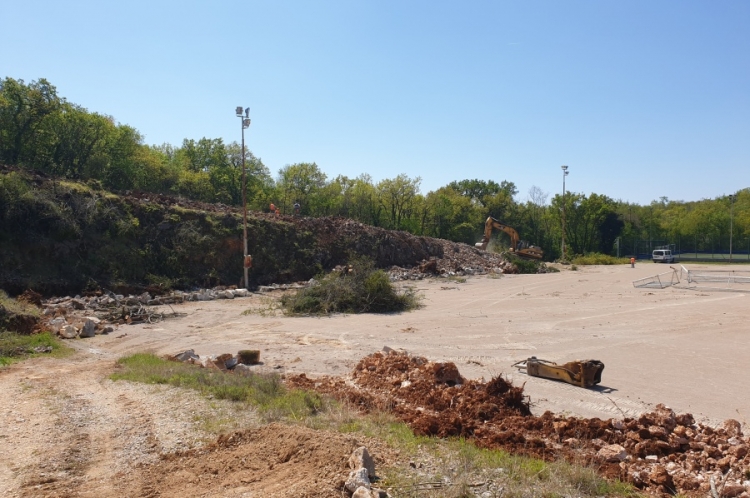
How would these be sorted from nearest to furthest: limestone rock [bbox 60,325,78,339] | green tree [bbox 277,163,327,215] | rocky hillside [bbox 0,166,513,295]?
1. limestone rock [bbox 60,325,78,339]
2. rocky hillside [bbox 0,166,513,295]
3. green tree [bbox 277,163,327,215]

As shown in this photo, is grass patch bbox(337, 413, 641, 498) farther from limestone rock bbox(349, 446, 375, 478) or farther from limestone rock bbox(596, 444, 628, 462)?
limestone rock bbox(596, 444, 628, 462)

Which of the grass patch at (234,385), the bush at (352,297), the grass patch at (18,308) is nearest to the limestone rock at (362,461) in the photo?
the grass patch at (234,385)

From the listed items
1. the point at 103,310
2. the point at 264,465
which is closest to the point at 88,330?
the point at 103,310

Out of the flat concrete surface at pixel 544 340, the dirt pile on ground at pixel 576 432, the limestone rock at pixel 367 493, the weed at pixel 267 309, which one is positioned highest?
the limestone rock at pixel 367 493

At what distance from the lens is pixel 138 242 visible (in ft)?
93.2

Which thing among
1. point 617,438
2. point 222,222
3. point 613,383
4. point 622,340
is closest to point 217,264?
point 222,222

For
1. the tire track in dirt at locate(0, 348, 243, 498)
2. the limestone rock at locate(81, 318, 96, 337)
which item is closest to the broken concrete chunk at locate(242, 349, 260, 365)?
the tire track in dirt at locate(0, 348, 243, 498)

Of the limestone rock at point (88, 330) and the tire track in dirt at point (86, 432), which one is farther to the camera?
the limestone rock at point (88, 330)

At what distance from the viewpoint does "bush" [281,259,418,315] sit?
21.6m

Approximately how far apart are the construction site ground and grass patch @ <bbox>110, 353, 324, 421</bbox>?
35cm

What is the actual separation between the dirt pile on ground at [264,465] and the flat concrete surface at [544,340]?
15.6ft

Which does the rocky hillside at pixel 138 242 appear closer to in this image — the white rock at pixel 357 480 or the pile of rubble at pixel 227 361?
the pile of rubble at pixel 227 361

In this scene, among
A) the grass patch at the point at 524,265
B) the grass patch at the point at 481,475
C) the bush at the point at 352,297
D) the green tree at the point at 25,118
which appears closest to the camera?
the grass patch at the point at 481,475

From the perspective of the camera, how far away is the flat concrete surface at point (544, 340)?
33.0ft
